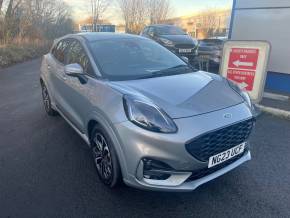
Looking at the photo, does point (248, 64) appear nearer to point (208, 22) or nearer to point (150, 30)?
point (150, 30)

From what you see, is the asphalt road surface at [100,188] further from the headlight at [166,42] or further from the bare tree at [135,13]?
the bare tree at [135,13]

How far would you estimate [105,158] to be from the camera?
9.50ft

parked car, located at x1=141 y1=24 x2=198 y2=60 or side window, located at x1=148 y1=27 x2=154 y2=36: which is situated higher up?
side window, located at x1=148 y1=27 x2=154 y2=36

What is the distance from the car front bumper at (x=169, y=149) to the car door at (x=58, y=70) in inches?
78.1

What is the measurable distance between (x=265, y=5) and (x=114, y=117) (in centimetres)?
534

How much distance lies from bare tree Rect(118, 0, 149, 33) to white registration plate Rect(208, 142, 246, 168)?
1323 inches

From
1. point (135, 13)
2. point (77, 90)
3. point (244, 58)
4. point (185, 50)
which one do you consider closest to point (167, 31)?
point (185, 50)

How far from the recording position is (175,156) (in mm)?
2314

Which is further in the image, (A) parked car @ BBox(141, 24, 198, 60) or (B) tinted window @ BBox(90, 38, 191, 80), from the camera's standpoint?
(A) parked car @ BBox(141, 24, 198, 60)

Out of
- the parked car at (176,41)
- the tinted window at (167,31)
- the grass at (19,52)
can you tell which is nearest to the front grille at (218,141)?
the parked car at (176,41)

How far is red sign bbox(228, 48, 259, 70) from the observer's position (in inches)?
217

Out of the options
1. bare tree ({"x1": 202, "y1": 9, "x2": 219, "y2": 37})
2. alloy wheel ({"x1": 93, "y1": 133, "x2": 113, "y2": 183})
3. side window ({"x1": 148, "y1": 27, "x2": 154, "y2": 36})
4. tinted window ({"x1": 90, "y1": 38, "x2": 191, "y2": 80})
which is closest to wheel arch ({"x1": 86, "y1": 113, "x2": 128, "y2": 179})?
alloy wheel ({"x1": 93, "y1": 133, "x2": 113, "y2": 183})

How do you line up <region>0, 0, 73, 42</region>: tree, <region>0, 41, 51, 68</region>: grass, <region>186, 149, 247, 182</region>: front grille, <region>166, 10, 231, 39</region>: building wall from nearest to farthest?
<region>186, 149, 247, 182</region>: front grille, <region>0, 41, 51, 68</region>: grass, <region>0, 0, 73, 42</region>: tree, <region>166, 10, 231, 39</region>: building wall

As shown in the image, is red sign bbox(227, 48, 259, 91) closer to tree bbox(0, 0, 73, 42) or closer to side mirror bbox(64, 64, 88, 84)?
side mirror bbox(64, 64, 88, 84)
